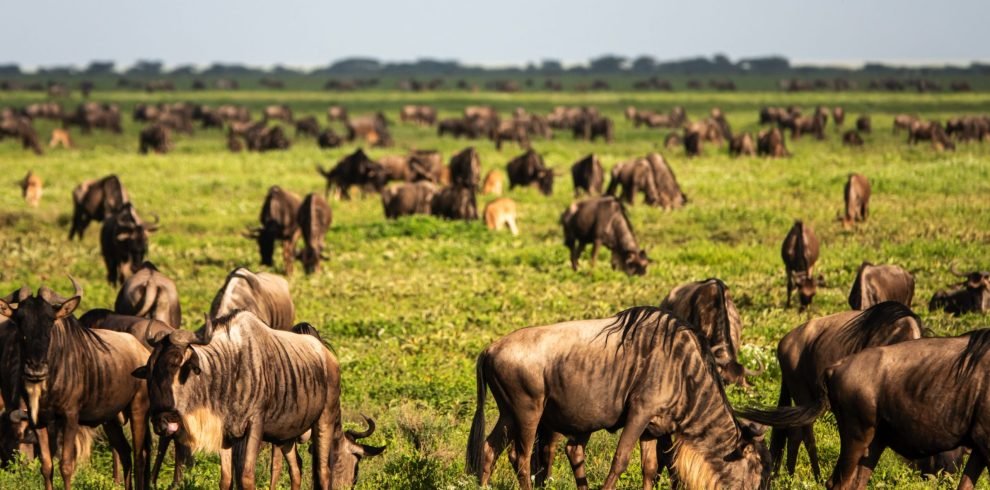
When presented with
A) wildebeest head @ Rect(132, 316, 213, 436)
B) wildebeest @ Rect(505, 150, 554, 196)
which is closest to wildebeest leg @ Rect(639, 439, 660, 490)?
wildebeest head @ Rect(132, 316, 213, 436)

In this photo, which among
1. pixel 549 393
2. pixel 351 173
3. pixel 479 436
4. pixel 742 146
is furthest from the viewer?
pixel 742 146

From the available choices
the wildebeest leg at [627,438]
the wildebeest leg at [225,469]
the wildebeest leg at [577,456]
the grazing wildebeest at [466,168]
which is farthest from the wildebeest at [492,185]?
the wildebeest leg at [225,469]

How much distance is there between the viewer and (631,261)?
21234 millimetres

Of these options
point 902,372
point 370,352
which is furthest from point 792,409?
point 370,352

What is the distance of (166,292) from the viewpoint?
14.1 meters

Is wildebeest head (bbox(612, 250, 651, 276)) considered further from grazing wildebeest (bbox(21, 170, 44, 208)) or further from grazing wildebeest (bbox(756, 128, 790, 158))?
grazing wildebeest (bbox(756, 128, 790, 158))

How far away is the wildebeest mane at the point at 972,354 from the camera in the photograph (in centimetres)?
812

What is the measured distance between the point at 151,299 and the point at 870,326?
794 cm

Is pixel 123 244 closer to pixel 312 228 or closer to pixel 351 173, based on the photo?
pixel 312 228

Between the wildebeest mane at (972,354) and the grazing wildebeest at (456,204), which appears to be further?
the grazing wildebeest at (456,204)

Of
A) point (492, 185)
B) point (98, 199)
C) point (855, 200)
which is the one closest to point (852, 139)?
point (492, 185)

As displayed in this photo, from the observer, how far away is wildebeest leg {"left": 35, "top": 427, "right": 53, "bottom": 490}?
31.6 feet

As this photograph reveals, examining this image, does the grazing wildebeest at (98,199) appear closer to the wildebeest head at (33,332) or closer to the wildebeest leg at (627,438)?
the wildebeest head at (33,332)

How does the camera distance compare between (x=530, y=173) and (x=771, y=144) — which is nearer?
(x=530, y=173)
